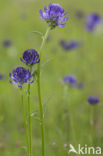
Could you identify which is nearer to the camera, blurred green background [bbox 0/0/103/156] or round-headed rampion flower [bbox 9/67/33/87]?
round-headed rampion flower [bbox 9/67/33/87]

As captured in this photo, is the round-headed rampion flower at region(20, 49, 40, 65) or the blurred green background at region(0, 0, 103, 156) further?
the blurred green background at region(0, 0, 103, 156)

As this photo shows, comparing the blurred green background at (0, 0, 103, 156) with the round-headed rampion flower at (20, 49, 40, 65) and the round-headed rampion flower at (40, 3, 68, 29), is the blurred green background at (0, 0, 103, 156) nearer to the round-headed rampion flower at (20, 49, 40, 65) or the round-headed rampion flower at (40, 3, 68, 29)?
the round-headed rampion flower at (20, 49, 40, 65)

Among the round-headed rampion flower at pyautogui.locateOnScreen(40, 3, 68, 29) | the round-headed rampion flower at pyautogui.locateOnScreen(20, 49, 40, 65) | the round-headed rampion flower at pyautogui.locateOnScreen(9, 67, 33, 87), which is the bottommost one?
the round-headed rampion flower at pyautogui.locateOnScreen(9, 67, 33, 87)

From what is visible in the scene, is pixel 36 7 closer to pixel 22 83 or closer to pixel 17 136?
pixel 17 136

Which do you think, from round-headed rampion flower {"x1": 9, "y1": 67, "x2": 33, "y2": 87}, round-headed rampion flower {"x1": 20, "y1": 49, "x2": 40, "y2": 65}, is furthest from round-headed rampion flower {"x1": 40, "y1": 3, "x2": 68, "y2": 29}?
round-headed rampion flower {"x1": 9, "y1": 67, "x2": 33, "y2": 87}

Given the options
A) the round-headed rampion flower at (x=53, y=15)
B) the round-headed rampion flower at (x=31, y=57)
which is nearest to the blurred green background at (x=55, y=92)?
the round-headed rampion flower at (x=31, y=57)

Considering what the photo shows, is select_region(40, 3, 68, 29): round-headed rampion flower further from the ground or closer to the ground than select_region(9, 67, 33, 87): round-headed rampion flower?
further from the ground
